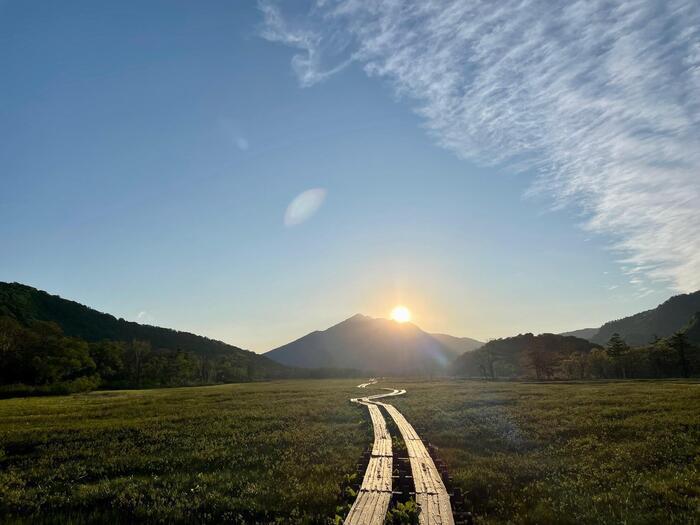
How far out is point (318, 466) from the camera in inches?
737

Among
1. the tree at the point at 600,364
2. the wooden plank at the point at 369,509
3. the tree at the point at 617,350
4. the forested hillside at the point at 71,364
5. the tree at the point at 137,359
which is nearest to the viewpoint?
the wooden plank at the point at 369,509

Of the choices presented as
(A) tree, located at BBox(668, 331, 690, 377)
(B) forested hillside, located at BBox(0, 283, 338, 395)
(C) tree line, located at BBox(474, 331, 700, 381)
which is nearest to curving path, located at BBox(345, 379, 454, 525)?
(B) forested hillside, located at BBox(0, 283, 338, 395)

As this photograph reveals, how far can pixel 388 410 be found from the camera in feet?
132

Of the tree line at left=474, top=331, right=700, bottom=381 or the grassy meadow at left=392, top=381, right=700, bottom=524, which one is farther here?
the tree line at left=474, top=331, right=700, bottom=381

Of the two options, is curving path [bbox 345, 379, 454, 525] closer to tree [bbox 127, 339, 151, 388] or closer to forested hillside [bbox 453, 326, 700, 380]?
forested hillside [bbox 453, 326, 700, 380]

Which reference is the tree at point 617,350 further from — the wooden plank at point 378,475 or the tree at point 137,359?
the tree at point 137,359

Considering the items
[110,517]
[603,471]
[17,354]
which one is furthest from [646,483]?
[17,354]

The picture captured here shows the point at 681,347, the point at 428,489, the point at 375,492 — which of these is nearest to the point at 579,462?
the point at 428,489

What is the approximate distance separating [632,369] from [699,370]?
629 inches

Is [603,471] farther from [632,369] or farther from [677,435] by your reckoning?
[632,369]

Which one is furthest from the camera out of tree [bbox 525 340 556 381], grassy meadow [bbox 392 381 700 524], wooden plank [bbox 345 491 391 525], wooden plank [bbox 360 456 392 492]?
tree [bbox 525 340 556 381]

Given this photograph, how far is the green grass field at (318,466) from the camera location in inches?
526

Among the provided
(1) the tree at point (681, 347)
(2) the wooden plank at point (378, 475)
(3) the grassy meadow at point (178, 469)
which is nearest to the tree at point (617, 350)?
(1) the tree at point (681, 347)

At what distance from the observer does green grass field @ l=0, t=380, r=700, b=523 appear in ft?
43.8
